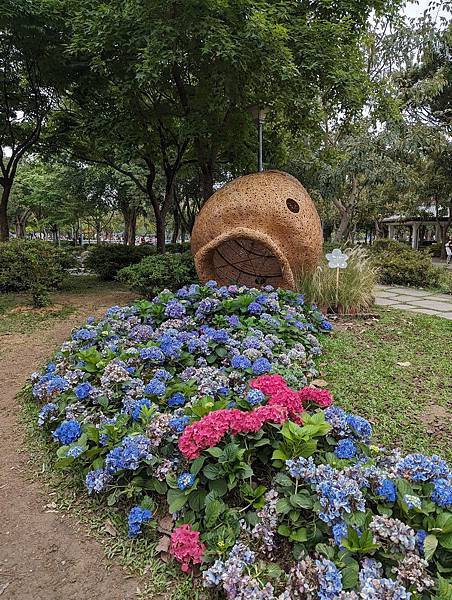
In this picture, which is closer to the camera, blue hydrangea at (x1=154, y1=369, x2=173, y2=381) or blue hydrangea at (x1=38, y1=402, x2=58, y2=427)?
blue hydrangea at (x1=38, y1=402, x2=58, y2=427)

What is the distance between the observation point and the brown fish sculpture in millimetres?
5109

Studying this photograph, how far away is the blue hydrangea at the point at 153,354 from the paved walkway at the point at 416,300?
13.6ft

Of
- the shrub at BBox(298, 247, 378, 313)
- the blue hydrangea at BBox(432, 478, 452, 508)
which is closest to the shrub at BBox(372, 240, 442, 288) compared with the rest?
the shrub at BBox(298, 247, 378, 313)

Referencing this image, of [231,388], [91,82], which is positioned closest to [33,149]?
[91,82]

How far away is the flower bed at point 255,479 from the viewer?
4.61 feet

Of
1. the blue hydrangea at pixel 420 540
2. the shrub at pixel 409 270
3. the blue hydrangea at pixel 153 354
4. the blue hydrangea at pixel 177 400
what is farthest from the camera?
the shrub at pixel 409 270

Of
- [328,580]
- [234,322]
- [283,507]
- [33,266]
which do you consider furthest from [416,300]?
[328,580]

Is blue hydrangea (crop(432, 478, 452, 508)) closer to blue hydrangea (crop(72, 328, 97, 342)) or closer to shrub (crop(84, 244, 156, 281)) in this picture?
blue hydrangea (crop(72, 328, 97, 342))

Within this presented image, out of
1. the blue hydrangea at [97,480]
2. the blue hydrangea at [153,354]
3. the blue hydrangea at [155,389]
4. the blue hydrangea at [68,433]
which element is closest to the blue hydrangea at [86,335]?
the blue hydrangea at [153,354]

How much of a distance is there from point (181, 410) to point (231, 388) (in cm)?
49

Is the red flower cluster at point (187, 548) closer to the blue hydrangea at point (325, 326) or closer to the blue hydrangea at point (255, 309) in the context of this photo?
the blue hydrangea at point (255, 309)

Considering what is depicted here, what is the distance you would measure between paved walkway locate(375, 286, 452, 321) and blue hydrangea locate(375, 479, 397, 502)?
4.59 meters

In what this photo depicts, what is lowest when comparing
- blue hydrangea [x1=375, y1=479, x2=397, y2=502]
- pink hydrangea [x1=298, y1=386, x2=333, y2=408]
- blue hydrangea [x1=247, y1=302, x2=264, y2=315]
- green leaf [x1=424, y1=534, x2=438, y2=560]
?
green leaf [x1=424, y1=534, x2=438, y2=560]

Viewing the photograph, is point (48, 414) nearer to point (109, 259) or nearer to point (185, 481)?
point (185, 481)
